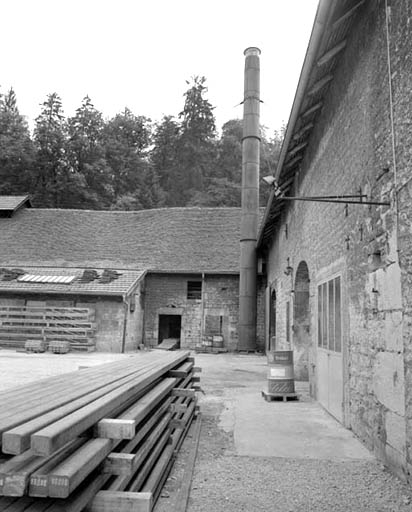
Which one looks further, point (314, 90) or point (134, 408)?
point (314, 90)

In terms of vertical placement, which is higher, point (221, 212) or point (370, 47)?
point (221, 212)

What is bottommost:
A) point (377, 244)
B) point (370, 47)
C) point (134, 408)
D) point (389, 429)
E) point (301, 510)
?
point (301, 510)

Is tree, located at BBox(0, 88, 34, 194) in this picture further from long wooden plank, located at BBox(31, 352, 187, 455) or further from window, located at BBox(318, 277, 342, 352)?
long wooden plank, located at BBox(31, 352, 187, 455)

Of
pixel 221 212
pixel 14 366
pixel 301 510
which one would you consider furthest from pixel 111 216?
pixel 301 510

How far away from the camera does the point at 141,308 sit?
20812 millimetres

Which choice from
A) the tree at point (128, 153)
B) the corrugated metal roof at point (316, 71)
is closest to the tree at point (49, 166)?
the tree at point (128, 153)

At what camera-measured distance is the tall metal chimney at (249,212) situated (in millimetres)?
19312

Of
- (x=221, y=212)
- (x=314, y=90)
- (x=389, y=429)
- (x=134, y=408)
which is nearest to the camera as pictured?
(x=134, y=408)

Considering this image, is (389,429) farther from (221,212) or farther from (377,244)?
(221,212)

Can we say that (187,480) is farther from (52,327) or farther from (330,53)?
(52,327)

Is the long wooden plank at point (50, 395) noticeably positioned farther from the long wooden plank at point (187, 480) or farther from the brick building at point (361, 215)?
the brick building at point (361, 215)

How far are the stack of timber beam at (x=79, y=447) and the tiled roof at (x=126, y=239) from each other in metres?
16.9

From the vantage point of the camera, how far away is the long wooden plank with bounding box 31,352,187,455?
6.66 feet

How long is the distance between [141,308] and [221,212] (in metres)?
6.99
